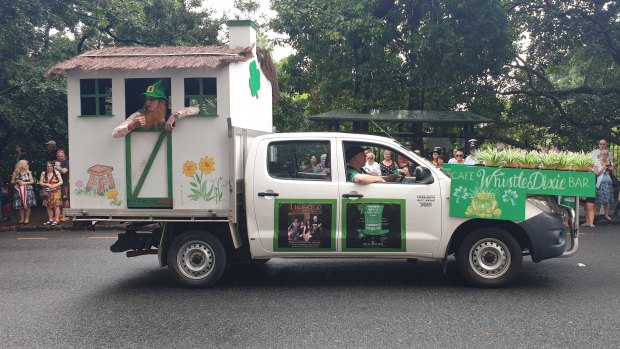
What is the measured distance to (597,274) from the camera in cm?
802

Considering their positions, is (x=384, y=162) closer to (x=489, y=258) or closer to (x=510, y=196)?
(x=510, y=196)

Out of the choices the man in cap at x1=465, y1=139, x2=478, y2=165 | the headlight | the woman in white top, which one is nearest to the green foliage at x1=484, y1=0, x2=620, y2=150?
the man in cap at x1=465, y1=139, x2=478, y2=165

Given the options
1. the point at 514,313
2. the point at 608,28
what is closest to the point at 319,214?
the point at 514,313

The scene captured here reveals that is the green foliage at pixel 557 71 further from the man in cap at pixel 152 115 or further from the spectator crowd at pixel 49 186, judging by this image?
the man in cap at pixel 152 115

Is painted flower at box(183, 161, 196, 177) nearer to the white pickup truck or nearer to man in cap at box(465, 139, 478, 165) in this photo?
the white pickup truck

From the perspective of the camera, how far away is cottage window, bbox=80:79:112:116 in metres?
7.57

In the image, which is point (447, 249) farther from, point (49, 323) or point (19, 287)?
point (19, 287)

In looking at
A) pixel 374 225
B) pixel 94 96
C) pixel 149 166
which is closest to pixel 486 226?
pixel 374 225

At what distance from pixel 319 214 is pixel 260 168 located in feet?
3.03

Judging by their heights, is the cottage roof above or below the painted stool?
above

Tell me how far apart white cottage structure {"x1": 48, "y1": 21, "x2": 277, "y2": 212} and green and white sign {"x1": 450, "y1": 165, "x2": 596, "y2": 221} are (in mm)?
2828

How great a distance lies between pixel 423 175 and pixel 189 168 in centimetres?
288

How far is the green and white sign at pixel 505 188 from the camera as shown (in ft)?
23.3

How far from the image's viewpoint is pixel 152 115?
7.39m
